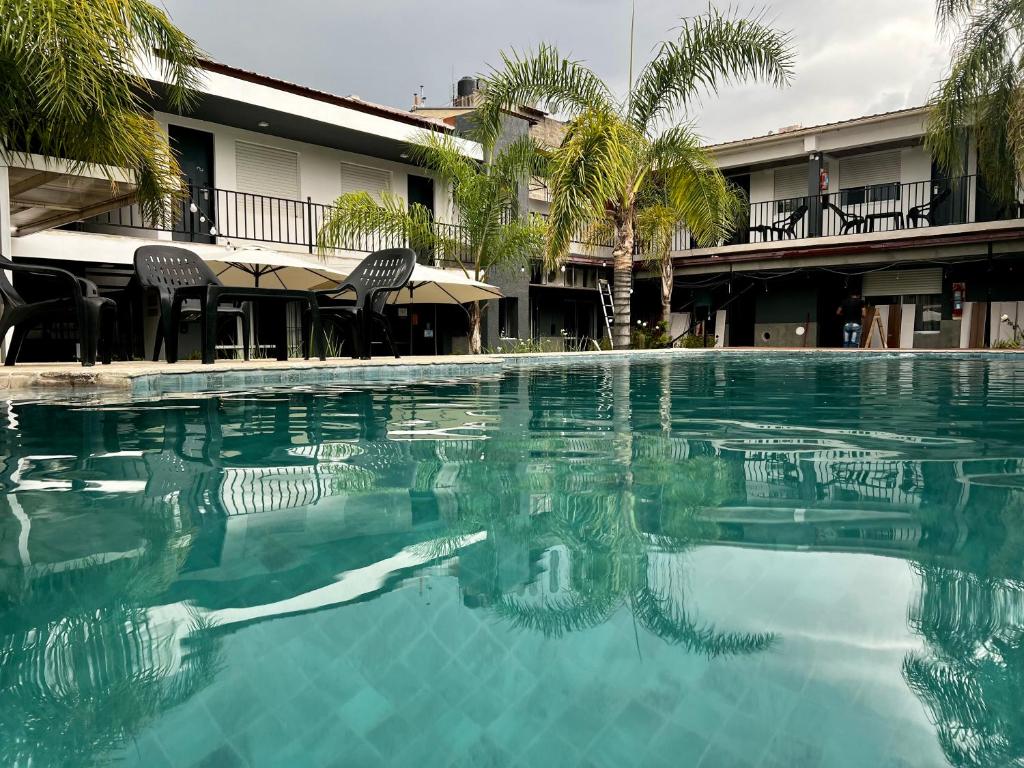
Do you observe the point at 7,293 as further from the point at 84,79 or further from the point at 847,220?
the point at 847,220

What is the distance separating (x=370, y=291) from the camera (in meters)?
8.30

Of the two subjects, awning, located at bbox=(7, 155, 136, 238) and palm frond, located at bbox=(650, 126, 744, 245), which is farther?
palm frond, located at bbox=(650, 126, 744, 245)

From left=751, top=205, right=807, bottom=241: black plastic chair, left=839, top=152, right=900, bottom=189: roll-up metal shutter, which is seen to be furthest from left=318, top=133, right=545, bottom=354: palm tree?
left=839, top=152, right=900, bottom=189: roll-up metal shutter

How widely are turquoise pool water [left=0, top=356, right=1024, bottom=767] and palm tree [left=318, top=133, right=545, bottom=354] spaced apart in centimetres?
1049

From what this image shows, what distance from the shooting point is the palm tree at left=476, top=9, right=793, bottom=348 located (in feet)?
40.0

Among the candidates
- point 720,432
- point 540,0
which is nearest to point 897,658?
point 720,432

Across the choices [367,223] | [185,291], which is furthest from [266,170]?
[185,291]

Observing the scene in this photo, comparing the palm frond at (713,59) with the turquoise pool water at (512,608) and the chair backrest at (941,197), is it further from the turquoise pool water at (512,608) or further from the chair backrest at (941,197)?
the turquoise pool water at (512,608)

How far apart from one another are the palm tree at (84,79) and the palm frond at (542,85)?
634cm

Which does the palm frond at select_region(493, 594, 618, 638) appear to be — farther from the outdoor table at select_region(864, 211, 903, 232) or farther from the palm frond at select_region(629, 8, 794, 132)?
the outdoor table at select_region(864, 211, 903, 232)

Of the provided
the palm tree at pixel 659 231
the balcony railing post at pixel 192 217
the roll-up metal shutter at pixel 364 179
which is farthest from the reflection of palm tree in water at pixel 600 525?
the roll-up metal shutter at pixel 364 179

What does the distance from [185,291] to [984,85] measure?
13.9 meters

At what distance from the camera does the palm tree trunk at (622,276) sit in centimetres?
1442

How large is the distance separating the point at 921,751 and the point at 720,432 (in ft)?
9.74
